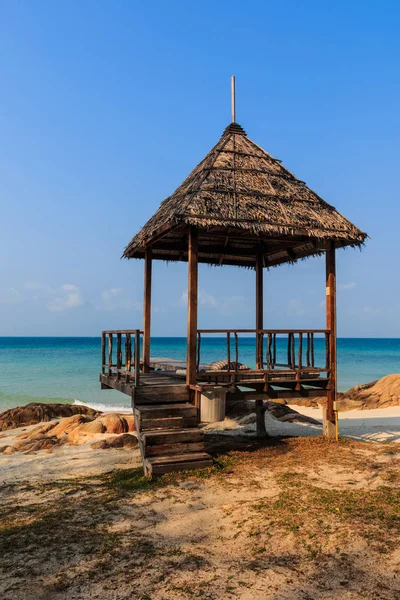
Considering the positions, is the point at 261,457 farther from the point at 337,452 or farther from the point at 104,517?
the point at 104,517

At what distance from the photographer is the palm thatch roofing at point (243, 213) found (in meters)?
9.05

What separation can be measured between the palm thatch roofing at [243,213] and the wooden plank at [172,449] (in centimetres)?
388

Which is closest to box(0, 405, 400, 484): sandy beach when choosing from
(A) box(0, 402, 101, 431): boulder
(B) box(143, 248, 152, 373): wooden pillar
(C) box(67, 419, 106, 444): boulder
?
(C) box(67, 419, 106, 444): boulder

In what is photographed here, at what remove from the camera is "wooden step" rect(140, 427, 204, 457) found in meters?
8.05

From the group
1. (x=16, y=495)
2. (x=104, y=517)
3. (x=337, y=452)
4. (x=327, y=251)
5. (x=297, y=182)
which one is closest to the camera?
(x=104, y=517)

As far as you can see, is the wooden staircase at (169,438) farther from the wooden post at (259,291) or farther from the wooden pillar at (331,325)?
the wooden post at (259,291)

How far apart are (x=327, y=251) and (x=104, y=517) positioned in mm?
7022

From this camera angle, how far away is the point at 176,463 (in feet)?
25.9

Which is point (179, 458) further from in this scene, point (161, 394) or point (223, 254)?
point (223, 254)

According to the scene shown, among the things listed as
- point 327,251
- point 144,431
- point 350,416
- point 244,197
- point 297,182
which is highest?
point 297,182

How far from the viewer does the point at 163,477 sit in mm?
7641

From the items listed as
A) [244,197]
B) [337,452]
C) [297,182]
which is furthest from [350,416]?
[244,197]

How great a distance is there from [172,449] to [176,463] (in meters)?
0.30

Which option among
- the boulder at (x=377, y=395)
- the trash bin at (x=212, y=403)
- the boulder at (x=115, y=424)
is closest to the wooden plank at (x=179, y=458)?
the trash bin at (x=212, y=403)
